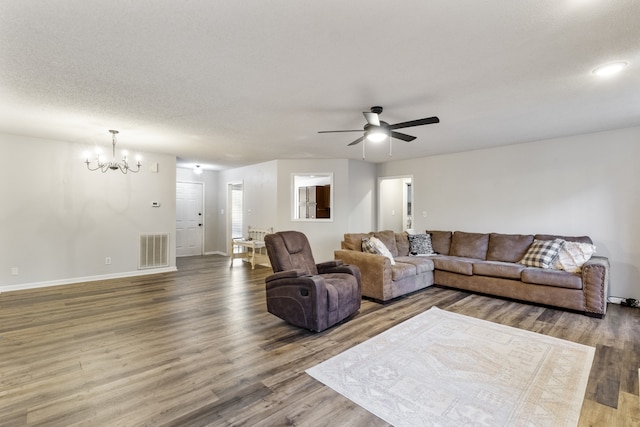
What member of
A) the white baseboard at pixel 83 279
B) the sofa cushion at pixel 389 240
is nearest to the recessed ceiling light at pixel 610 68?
the sofa cushion at pixel 389 240

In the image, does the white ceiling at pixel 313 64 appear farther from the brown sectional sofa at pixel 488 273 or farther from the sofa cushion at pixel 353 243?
the brown sectional sofa at pixel 488 273

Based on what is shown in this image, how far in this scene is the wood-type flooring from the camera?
1.94 metres

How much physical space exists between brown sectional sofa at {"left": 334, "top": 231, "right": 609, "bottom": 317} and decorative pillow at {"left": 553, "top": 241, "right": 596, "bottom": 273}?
11cm

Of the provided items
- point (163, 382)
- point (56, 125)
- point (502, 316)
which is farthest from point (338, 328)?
point (56, 125)

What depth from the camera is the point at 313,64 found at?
8.04ft

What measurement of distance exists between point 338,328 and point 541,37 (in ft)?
10.2

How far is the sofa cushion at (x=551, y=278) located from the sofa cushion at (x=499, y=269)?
4.0 inches

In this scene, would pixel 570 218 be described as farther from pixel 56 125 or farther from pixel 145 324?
pixel 56 125

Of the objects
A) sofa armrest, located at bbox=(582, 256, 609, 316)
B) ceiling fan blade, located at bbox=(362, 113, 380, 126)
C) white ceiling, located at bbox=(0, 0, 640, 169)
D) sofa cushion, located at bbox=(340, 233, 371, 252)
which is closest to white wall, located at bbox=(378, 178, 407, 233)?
sofa cushion, located at bbox=(340, 233, 371, 252)

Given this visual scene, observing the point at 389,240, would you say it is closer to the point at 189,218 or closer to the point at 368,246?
the point at 368,246

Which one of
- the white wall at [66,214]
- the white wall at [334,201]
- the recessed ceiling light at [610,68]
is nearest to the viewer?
the recessed ceiling light at [610,68]

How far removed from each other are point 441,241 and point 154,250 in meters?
5.83

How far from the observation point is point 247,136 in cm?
476

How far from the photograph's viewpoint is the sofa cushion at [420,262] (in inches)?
191
